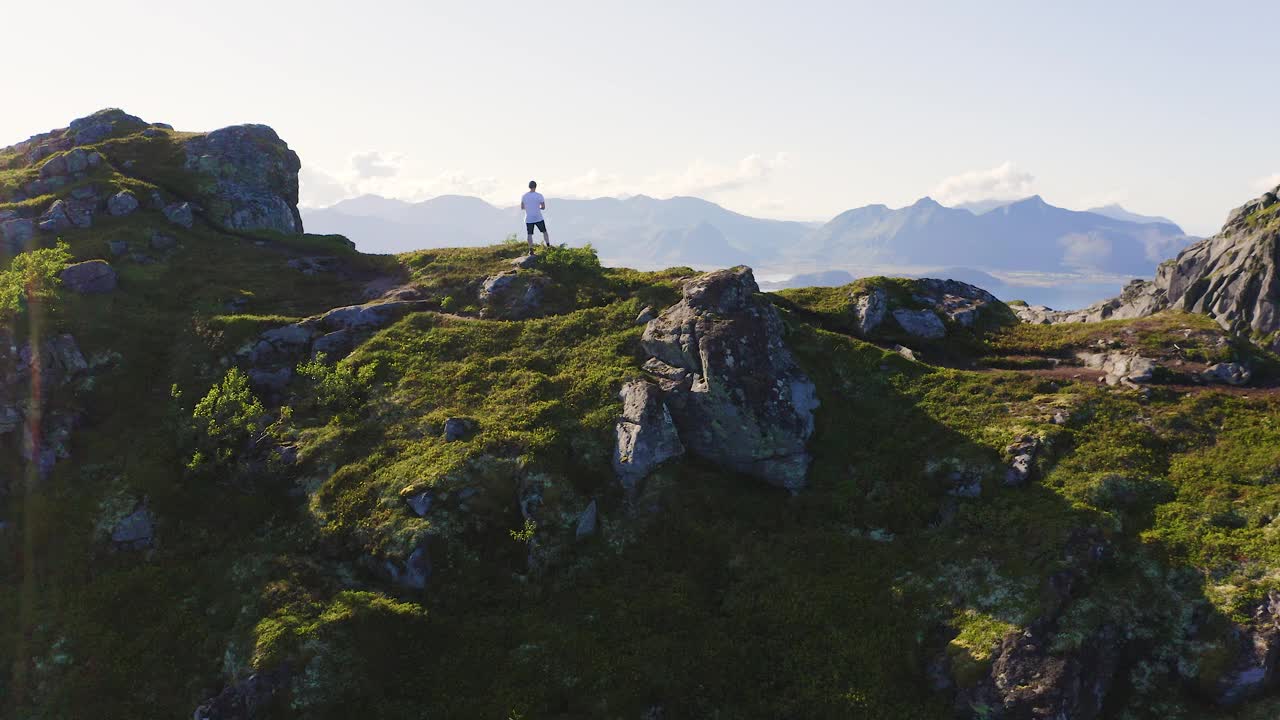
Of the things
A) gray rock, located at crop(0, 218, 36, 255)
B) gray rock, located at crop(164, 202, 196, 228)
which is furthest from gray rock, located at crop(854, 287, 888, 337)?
gray rock, located at crop(0, 218, 36, 255)

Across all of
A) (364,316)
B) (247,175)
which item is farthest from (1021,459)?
(247,175)

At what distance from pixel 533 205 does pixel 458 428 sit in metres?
16.6

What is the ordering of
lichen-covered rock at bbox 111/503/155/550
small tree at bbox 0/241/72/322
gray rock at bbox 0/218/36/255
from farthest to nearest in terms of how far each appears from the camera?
1. gray rock at bbox 0/218/36/255
2. small tree at bbox 0/241/72/322
3. lichen-covered rock at bbox 111/503/155/550

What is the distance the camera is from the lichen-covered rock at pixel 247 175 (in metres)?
47.6

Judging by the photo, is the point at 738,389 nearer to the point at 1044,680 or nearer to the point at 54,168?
the point at 1044,680

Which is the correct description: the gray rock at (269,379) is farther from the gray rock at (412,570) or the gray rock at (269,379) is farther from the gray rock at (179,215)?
the gray rock at (179,215)

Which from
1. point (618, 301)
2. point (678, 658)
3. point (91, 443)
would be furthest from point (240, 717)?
point (618, 301)

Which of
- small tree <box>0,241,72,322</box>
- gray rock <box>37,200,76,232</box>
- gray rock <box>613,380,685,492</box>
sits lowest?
gray rock <box>613,380,685,492</box>

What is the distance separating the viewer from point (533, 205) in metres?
36.0

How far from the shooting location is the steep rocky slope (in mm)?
17031

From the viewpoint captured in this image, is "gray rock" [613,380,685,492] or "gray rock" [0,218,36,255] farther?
"gray rock" [0,218,36,255]

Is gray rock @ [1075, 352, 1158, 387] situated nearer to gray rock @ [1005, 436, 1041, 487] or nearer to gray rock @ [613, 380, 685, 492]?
gray rock @ [1005, 436, 1041, 487]

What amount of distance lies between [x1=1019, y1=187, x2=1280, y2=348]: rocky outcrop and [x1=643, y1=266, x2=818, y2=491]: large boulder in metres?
52.0

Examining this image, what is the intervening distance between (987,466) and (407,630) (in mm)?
20918
